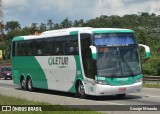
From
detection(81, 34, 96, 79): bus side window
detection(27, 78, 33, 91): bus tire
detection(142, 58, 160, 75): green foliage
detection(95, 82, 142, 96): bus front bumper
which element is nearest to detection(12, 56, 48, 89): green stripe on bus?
detection(27, 78, 33, 91): bus tire

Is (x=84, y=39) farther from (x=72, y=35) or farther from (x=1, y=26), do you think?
(x=1, y=26)

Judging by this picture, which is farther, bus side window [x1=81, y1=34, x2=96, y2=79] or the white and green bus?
bus side window [x1=81, y1=34, x2=96, y2=79]

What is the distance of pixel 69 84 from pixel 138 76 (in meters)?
3.96

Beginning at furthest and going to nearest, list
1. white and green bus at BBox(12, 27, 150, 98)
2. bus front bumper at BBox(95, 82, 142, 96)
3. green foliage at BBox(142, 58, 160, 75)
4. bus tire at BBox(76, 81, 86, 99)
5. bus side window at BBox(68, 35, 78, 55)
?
green foliage at BBox(142, 58, 160, 75) < bus side window at BBox(68, 35, 78, 55) < bus tire at BBox(76, 81, 86, 99) < white and green bus at BBox(12, 27, 150, 98) < bus front bumper at BBox(95, 82, 142, 96)

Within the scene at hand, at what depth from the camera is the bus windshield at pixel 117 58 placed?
19219mm

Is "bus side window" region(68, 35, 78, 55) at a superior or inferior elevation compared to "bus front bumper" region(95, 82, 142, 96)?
superior

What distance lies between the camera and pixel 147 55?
19.8m

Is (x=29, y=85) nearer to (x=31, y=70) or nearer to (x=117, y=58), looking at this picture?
(x=31, y=70)

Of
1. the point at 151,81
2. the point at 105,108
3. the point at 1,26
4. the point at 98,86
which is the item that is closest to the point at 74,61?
the point at 98,86

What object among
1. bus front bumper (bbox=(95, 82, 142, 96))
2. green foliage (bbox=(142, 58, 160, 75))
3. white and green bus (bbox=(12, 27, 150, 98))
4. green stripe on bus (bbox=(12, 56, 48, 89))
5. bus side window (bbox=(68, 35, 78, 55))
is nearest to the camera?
bus front bumper (bbox=(95, 82, 142, 96))

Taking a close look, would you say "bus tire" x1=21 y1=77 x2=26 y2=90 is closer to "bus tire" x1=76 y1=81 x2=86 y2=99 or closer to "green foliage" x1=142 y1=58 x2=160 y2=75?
"bus tire" x1=76 y1=81 x2=86 y2=99

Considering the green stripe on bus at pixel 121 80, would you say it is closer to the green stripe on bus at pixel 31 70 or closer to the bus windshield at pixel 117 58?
the bus windshield at pixel 117 58

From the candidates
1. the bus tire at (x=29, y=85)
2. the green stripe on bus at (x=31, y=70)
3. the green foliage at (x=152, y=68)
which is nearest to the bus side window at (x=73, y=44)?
the green stripe on bus at (x=31, y=70)

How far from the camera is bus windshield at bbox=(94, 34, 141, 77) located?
63.1 feet
